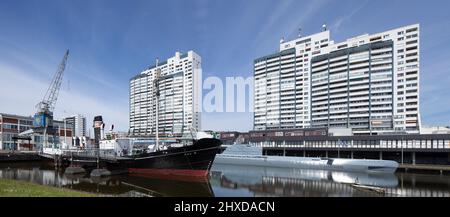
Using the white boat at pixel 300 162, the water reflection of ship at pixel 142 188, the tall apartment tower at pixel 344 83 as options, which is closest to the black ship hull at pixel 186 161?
the water reflection of ship at pixel 142 188

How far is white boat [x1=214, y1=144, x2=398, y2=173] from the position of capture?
A: 60.2m

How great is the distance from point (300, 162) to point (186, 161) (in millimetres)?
36344

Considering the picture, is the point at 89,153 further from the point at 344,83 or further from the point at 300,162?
the point at 344,83

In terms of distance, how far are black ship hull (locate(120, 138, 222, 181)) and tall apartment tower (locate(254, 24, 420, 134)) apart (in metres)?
101

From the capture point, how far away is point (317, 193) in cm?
3428

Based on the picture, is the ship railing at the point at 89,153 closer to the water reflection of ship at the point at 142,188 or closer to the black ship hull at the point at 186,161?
the black ship hull at the point at 186,161

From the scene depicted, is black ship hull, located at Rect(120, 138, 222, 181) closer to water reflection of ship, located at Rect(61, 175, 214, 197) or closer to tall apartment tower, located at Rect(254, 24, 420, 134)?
water reflection of ship, located at Rect(61, 175, 214, 197)

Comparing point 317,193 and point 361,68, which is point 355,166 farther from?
point 361,68

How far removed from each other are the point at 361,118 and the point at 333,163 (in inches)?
2927

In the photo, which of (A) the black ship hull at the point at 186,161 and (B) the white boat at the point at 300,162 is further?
(B) the white boat at the point at 300,162

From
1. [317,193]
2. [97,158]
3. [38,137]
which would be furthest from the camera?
[38,137]

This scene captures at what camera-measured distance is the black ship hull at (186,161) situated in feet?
145

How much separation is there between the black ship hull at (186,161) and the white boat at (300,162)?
3258 centimetres
